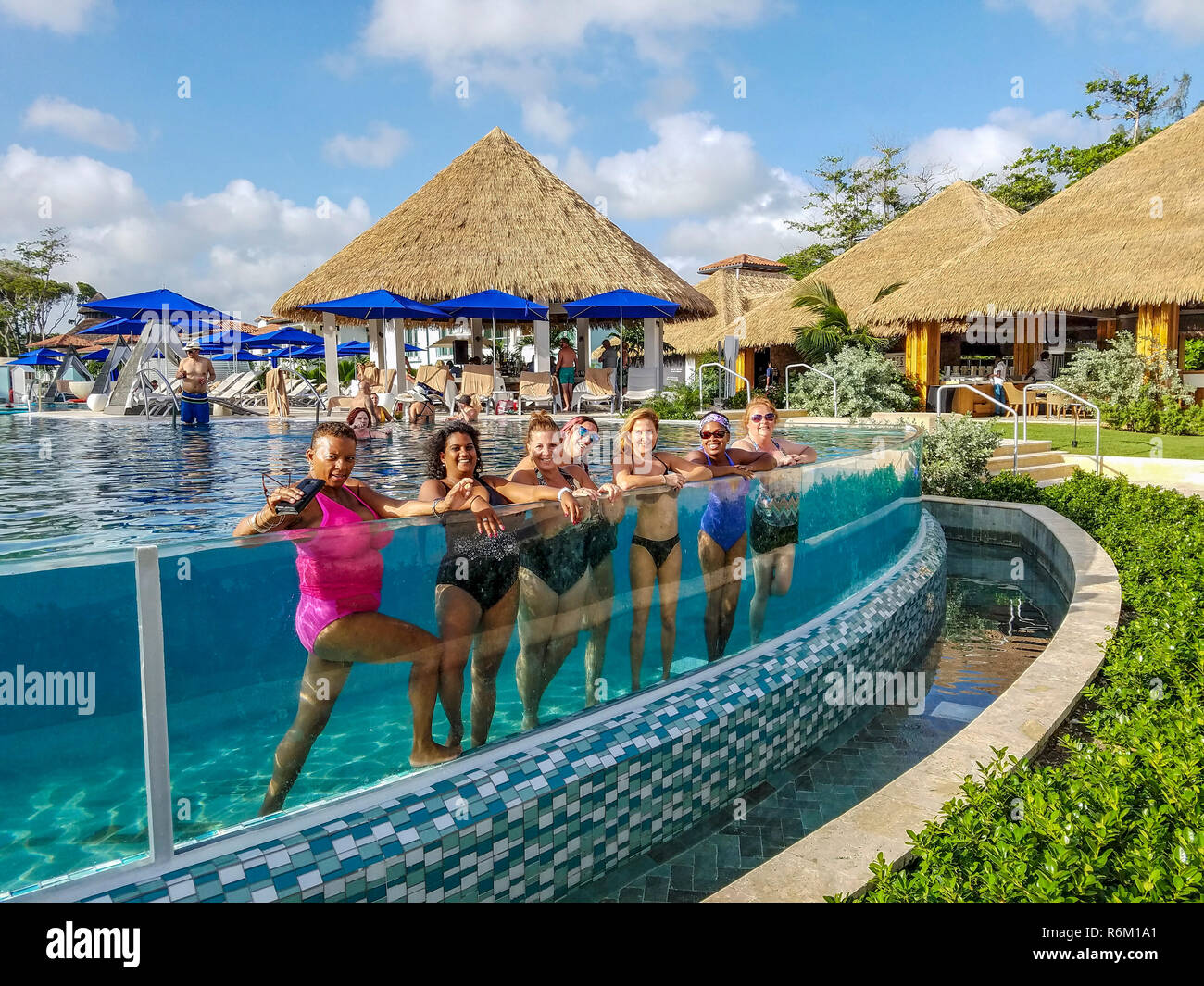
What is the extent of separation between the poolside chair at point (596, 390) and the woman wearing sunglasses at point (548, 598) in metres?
15.2

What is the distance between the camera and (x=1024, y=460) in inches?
519

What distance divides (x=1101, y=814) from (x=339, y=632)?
2.58 metres

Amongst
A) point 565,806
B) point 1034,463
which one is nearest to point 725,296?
point 1034,463

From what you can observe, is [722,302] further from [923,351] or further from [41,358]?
[41,358]

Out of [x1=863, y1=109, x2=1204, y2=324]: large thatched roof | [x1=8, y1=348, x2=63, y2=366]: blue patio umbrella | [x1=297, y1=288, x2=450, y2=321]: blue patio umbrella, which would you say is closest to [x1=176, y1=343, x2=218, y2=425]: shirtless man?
[x1=297, y1=288, x2=450, y2=321]: blue patio umbrella

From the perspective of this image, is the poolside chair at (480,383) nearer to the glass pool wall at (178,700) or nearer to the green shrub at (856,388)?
the green shrub at (856,388)

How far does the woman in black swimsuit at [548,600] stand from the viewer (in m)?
3.55

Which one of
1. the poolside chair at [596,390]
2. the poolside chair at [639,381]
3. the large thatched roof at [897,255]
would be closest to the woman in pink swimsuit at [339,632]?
the poolside chair at [596,390]
